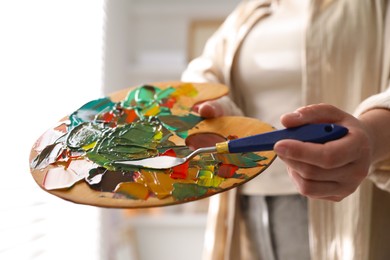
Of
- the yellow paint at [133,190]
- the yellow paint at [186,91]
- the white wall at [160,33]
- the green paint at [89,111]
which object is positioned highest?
the yellow paint at [186,91]

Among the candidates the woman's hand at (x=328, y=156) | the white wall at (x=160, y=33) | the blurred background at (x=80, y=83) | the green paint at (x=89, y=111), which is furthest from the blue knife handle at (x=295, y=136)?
the white wall at (x=160, y=33)

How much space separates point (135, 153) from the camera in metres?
0.54

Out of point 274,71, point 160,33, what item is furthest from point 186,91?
point 160,33

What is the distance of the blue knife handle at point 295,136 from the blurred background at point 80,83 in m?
0.38

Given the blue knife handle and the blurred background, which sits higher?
the blue knife handle

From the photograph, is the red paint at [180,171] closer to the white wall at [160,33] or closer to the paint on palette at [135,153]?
the paint on palette at [135,153]

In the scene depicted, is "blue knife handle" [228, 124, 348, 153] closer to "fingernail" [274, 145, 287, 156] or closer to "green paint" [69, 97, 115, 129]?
"fingernail" [274, 145, 287, 156]

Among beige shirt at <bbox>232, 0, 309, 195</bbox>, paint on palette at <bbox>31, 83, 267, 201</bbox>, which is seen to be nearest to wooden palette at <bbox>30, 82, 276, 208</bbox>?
paint on palette at <bbox>31, 83, 267, 201</bbox>

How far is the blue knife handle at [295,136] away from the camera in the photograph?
17.9 inches

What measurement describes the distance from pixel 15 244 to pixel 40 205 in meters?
0.17

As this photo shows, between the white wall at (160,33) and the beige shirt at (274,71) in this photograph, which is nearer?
the beige shirt at (274,71)

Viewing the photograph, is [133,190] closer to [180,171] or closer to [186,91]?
[180,171]

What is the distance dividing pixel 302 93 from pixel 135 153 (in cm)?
26

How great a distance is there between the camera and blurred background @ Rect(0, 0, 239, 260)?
2.53 feet
